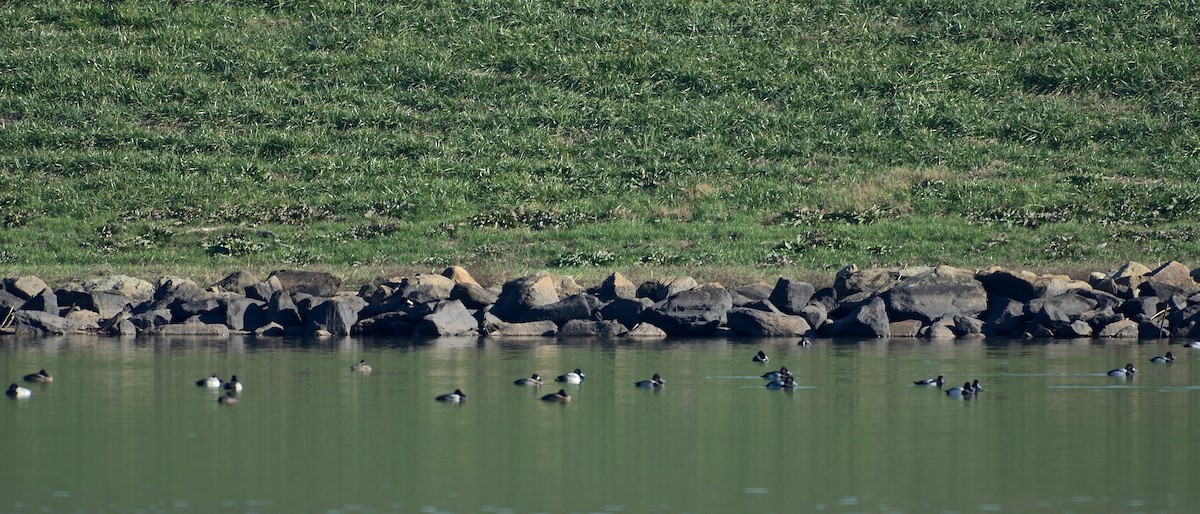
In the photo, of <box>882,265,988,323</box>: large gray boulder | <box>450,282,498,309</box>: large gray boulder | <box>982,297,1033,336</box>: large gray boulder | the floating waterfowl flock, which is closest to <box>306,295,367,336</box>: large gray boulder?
<box>450,282,498,309</box>: large gray boulder

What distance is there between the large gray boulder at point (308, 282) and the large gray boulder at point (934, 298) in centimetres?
1301

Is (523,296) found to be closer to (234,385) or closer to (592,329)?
(592,329)

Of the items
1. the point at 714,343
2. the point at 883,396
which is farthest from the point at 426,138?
the point at 883,396

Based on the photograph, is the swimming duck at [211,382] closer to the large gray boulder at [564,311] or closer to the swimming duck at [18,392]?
the swimming duck at [18,392]

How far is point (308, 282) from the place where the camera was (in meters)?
42.2

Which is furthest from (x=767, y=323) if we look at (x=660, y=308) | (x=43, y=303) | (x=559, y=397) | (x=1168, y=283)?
(x=43, y=303)

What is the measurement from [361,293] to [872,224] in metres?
15.4

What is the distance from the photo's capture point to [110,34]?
65.9 meters

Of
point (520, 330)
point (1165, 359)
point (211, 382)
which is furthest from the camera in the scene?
point (520, 330)

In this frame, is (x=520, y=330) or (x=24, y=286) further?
(x=24, y=286)

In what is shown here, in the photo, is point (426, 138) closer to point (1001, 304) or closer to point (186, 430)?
point (1001, 304)

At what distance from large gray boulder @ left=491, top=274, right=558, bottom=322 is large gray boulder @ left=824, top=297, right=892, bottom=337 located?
6.51m

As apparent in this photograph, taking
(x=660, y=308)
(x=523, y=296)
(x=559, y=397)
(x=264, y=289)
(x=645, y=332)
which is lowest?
(x=559, y=397)

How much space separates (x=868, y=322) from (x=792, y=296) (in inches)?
82.3
